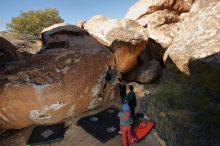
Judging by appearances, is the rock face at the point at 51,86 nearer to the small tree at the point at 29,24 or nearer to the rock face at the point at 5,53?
the rock face at the point at 5,53

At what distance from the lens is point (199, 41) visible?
827 centimetres

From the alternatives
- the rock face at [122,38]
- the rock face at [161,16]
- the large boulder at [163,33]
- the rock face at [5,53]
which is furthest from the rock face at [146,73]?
the rock face at [5,53]

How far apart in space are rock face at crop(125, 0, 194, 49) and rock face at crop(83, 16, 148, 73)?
1.78 meters

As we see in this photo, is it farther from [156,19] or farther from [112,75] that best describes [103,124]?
[156,19]

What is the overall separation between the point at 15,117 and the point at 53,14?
21116 mm

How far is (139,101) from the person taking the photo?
9297 mm

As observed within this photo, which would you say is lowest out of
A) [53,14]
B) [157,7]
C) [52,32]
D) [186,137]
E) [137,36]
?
[186,137]

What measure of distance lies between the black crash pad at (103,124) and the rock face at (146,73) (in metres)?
3.91

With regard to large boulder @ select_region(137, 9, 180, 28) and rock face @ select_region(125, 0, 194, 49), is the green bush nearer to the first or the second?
rock face @ select_region(125, 0, 194, 49)

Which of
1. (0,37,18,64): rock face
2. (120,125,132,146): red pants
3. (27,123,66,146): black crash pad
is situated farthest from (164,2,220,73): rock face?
(0,37,18,64): rock face

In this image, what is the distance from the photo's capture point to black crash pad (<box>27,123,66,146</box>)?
6.52m

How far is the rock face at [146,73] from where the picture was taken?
11812mm

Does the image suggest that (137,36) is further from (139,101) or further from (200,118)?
(200,118)

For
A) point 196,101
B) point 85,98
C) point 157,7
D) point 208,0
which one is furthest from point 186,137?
point 157,7
